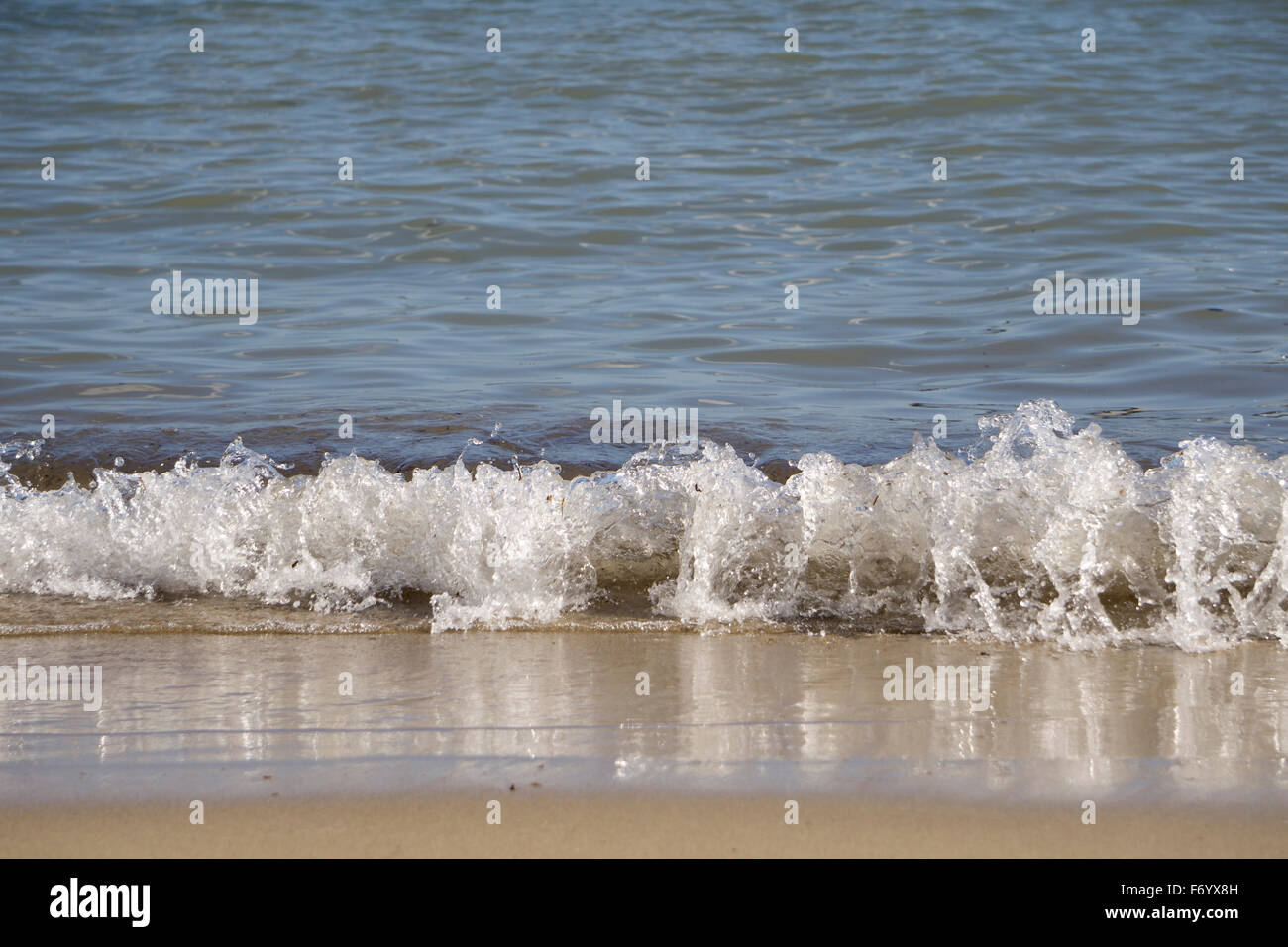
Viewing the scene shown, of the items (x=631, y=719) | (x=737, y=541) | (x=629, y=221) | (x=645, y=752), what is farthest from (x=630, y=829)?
(x=629, y=221)

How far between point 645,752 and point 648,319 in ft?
16.5

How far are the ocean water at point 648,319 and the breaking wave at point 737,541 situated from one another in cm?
1

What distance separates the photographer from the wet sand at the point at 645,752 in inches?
91.1

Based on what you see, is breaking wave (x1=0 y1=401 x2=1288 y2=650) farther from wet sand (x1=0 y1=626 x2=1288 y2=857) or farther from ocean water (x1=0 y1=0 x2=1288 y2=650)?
wet sand (x1=0 y1=626 x2=1288 y2=857)

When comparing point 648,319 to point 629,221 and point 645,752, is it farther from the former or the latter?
point 645,752

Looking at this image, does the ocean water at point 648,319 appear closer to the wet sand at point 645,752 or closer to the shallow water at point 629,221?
the shallow water at point 629,221

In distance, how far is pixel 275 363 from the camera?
22.1 feet

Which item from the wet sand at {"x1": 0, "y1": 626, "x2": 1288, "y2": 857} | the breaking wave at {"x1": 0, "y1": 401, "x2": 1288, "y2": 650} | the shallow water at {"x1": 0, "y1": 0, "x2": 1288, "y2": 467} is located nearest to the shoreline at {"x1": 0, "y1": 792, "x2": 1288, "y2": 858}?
the wet sand at {"x1": 0, "y1": 626, "x2": 1288, "y2": 857}

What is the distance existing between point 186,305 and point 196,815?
6205 millimetres

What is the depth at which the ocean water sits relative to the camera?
3.96m

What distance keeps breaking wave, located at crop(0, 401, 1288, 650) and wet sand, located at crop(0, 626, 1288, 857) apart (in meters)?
0.29

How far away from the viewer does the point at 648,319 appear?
745cm
